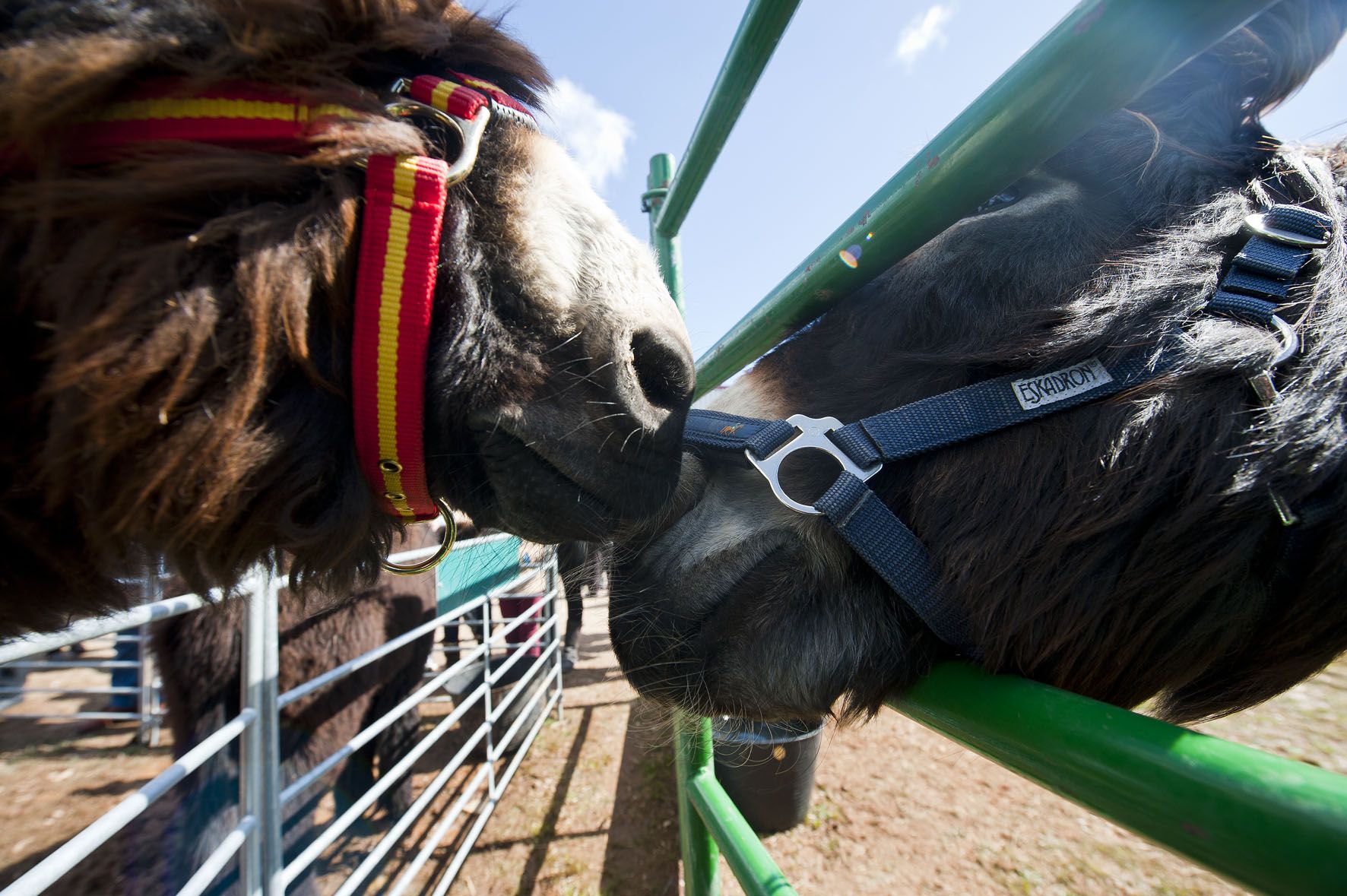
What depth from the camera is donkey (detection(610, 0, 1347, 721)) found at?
84 centimetres

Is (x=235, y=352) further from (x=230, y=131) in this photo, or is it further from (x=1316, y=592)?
(x=1316, y=592)

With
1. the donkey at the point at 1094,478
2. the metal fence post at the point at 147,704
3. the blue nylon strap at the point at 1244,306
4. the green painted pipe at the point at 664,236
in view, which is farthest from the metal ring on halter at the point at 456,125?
the metal fence post at the point at 147,704

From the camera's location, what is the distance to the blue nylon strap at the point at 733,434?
1.03 m

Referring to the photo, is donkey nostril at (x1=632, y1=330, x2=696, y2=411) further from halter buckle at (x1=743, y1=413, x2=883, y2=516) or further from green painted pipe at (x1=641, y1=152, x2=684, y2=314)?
green painted pipe at (x1=641, y1=152, x2=684, y2=314)

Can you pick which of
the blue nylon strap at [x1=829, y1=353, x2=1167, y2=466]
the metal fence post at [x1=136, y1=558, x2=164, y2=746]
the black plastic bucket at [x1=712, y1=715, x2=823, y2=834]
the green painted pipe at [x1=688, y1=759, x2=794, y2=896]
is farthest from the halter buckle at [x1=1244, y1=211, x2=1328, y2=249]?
the metal fence post at [x1=136, y1=558, x2=164, y2=746]

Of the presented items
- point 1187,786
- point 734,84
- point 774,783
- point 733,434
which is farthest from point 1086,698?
point 774,783

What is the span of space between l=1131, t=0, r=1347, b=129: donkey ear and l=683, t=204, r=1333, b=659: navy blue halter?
31 centimetres

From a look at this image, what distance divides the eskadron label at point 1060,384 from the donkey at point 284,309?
0.52 m

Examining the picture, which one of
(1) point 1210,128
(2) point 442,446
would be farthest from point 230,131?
(1) point 1210,128

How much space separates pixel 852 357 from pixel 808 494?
0.31 metres

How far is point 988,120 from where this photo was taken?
0.75 meters

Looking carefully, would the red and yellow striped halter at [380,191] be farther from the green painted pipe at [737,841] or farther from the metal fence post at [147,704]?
the metal fence post at [147,704]

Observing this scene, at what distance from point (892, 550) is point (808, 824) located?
296 cm

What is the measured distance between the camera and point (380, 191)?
2.41 feet
